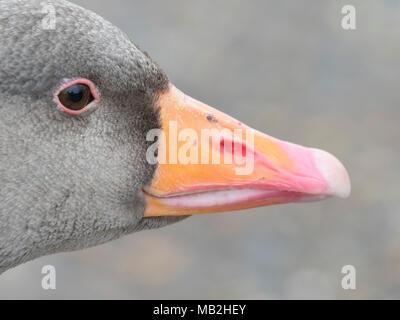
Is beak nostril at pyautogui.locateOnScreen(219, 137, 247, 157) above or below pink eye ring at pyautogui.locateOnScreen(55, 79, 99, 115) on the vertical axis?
below

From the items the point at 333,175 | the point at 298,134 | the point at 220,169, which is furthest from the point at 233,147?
the point at 298,134

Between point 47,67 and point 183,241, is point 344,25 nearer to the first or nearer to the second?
point 183,241

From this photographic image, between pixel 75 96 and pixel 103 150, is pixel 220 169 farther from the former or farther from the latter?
pixel 75 96

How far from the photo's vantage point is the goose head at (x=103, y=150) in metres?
A: 2.13

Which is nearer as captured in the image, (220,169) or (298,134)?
(220,169)

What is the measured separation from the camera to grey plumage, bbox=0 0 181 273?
2113mm

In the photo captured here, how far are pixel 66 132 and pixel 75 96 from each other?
12 cm

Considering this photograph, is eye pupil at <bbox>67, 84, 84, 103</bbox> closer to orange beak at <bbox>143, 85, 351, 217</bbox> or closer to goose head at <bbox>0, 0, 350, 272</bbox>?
goose head at <bbox>0, 0, 350, 272</bbox>

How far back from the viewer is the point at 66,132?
220 cm

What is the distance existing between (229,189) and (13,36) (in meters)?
0.84

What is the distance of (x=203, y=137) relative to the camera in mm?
2402

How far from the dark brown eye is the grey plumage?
3 cm

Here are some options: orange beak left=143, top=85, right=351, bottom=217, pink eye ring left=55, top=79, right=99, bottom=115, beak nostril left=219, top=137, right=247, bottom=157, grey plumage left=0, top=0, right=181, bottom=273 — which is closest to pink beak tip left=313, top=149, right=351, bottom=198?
orange beak left=143, top=85, right=351, bottom=217

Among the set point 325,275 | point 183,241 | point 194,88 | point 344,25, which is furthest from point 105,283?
point 344,25
